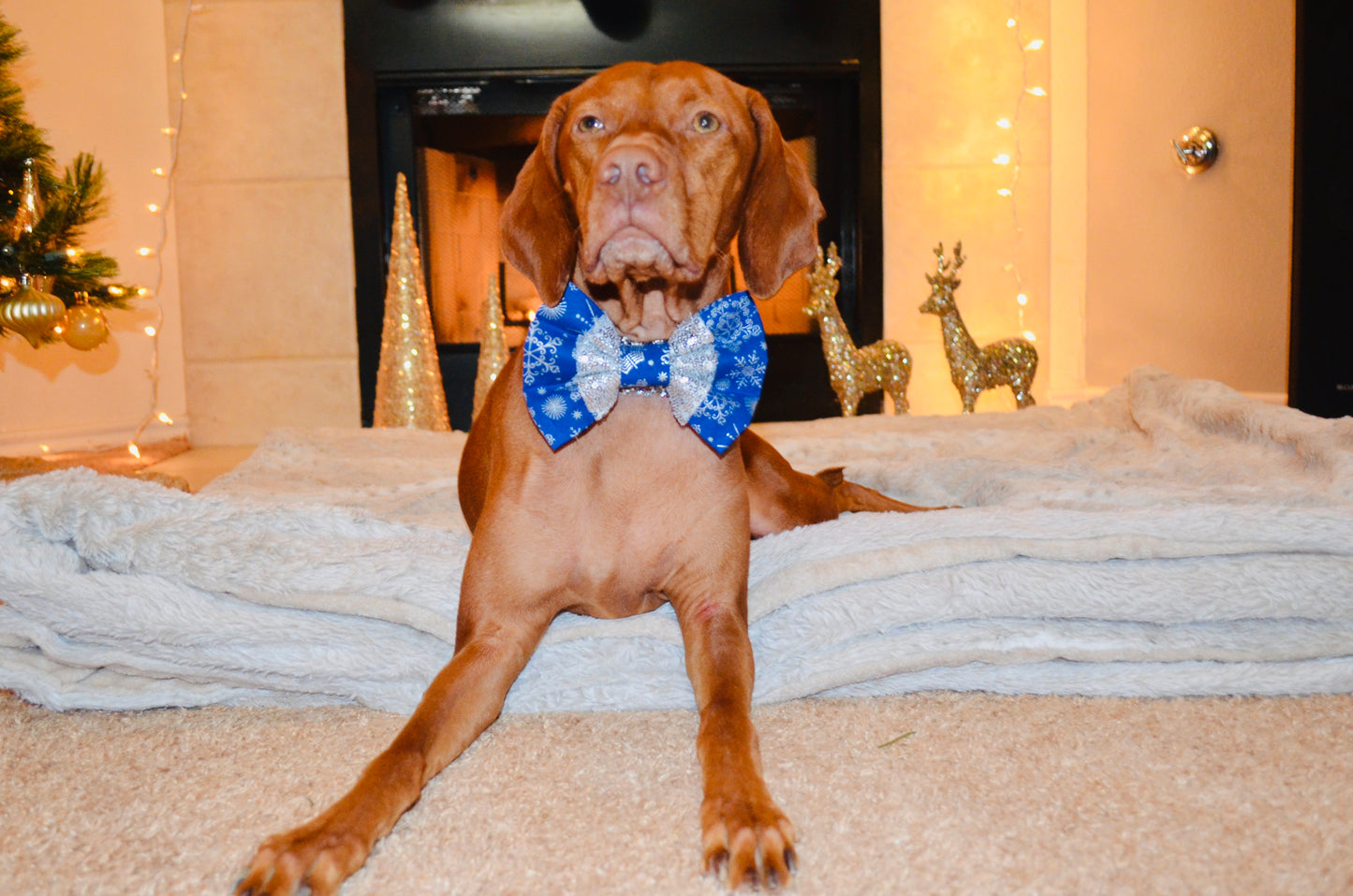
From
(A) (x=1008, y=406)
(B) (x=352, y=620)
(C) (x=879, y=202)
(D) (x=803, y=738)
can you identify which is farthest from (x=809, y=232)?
(A) (x=1008, y=406)

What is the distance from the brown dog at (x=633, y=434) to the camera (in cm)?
147

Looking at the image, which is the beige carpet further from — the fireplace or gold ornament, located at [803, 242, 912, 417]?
the fireplace

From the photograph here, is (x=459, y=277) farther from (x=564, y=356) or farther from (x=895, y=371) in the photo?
(x=564, y=356)

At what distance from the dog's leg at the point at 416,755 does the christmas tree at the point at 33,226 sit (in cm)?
233

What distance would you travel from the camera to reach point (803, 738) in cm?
140

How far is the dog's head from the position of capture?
4.89 feet

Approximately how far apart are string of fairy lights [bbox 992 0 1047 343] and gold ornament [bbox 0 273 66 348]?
3869 millimetres

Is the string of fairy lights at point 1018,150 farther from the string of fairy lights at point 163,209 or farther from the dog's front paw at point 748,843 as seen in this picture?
the dog's front paw at point 748,843

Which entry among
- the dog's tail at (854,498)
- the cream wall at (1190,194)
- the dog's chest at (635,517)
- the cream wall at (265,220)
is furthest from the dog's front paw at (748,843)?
the cream wall at (265,220)

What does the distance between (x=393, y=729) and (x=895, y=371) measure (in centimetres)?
294

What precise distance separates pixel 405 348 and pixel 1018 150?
2952 millimetres

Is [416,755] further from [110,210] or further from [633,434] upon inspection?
[110,210]

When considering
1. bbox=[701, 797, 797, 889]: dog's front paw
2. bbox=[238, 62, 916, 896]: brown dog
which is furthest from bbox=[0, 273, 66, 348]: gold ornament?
bbox=[701, 797, 797, 889]: dog's front paw

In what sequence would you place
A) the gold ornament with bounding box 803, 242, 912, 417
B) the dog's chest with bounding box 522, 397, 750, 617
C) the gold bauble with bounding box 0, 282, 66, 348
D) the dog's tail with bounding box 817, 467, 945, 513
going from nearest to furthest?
1. the dog's chest with bounding box 522, 397, 750, 617
2. the dog's tail with bounding box 817, 467, 945, 513
3. the gold bauble with bounding box 0, 282, 66, 348
4. the gold ornament with bounding box 803, 242, 912, 417
